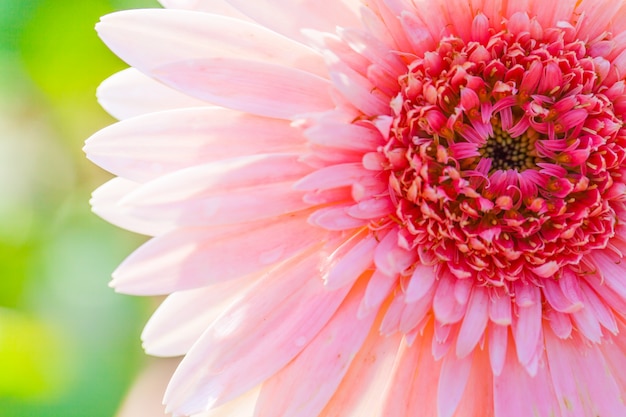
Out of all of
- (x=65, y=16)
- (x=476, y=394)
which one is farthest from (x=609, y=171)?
(x=65, y=16)

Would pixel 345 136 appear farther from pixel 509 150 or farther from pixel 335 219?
pixel 509 150

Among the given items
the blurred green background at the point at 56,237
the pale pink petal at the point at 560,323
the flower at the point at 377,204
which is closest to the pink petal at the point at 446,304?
the flower at the point at 377,204

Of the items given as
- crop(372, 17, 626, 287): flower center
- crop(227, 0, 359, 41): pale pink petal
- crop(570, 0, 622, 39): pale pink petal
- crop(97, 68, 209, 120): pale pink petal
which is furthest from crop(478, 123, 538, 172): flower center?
crop(97, 68, 209, 120): pale pink petal

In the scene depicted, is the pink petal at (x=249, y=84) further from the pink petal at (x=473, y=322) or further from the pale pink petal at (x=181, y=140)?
the pink petal at (x=473, y=322)

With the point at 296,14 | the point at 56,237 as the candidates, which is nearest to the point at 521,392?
the point at 296,14

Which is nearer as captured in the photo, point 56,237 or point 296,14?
Result: point 296,14

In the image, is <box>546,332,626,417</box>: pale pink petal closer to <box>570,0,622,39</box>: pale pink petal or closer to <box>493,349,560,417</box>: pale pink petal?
<box>493,349,560,417</box>: pale pink petal

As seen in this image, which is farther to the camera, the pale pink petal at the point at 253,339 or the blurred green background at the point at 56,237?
the blurred green background at the point at 56,237

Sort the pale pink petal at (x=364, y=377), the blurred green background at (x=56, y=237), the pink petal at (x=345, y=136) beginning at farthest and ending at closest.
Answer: the blurred green background at (x=56, y=237) < the pale pink petal at (x=364, y=377) < the pink petal at (x=345, y=136)

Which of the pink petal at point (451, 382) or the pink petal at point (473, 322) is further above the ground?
the pink petal at point (473, 322)
